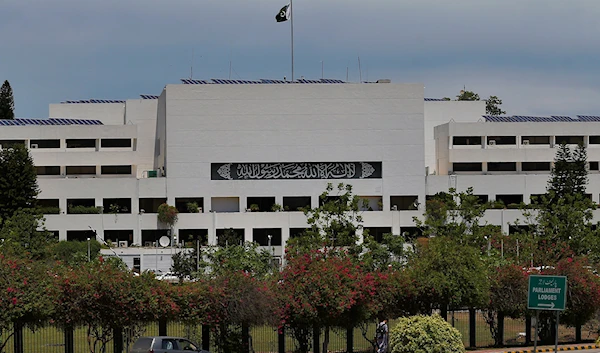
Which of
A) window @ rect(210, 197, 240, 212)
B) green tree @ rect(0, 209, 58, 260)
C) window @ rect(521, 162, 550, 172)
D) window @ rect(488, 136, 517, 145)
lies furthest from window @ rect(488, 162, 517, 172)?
green tree @ rect(0, 209, 58, 260)

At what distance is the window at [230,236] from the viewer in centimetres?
7788

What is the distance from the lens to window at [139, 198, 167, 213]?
8844 cm

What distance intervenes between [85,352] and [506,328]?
2057 cm

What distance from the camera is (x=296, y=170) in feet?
289

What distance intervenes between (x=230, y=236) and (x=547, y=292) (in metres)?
52.5

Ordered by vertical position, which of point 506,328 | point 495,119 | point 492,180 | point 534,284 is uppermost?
point 495,119

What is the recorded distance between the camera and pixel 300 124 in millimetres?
→ 87125

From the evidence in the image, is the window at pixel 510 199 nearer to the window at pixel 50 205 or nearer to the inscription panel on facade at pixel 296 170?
the inscription panel on facade at pixel 296 170

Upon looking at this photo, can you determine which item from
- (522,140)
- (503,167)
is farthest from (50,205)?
(522,140)

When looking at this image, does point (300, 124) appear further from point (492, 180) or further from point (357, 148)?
point (492, 180)

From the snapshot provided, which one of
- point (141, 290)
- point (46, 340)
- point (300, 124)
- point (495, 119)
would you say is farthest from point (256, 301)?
point (495, 119)

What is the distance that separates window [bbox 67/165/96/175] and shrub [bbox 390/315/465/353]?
217 feet

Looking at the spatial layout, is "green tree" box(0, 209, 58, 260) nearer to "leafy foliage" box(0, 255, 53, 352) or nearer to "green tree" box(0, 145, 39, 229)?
"green tree" box(0, 145, 39, 229)

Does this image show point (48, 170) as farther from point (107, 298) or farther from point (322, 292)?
point (322, 292)
